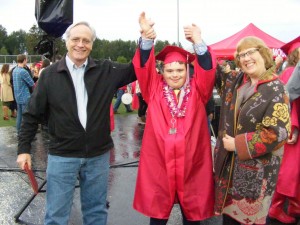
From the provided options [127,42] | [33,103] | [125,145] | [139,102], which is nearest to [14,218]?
[33,103]

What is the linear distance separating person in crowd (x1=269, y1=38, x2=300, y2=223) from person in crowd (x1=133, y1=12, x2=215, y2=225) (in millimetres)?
1252

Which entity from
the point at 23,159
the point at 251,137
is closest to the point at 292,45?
the point at 251,137

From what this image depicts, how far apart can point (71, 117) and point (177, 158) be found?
81 cm

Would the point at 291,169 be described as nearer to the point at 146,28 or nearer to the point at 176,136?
the point at 176,136

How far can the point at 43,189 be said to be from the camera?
466cm

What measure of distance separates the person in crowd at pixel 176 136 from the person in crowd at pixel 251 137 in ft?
0.45

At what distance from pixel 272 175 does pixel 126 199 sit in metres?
2.28

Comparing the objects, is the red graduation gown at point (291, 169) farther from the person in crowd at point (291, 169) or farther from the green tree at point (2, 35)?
the green tree at point (2, 35)

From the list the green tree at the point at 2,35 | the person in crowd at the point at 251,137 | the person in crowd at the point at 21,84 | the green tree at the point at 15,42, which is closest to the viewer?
the person in crowd at the point at 251,137

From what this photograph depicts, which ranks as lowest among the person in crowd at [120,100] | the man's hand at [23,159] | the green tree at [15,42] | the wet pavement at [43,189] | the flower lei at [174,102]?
the wet pavement at [43,189]

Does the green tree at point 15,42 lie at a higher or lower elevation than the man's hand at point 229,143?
higher

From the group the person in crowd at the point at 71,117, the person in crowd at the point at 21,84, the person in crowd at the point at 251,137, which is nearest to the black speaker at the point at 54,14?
the person in crowd at the point at 71,117

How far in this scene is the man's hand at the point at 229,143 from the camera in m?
2.62

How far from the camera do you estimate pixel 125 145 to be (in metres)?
7.61
